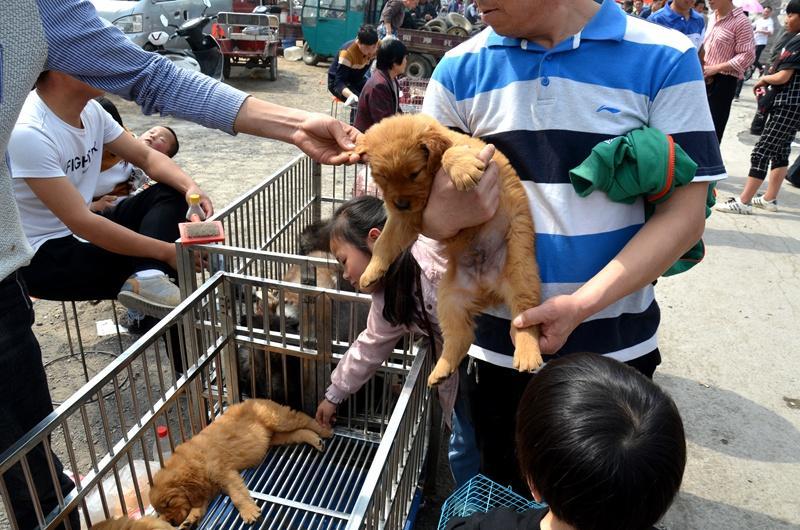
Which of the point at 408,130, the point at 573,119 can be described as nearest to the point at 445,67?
the point at 408,130

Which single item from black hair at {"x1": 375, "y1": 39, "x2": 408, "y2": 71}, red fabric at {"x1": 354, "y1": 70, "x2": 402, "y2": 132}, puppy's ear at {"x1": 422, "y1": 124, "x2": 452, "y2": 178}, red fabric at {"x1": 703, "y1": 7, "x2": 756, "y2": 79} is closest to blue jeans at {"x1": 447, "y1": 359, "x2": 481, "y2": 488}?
puppy's ear at {"x1": 422, "y1": 124, "x2": 452, "y2": 178}

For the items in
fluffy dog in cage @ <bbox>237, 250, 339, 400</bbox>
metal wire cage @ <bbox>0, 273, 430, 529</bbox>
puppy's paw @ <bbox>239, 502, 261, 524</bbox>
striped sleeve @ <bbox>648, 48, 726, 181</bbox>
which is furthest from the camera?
fluffy dog in cage @ <bbox>237, 250, 339, 400</bbox>

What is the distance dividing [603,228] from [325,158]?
969 mm

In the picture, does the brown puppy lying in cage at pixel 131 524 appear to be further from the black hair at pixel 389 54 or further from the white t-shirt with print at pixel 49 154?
the black hair at pixel 389 54

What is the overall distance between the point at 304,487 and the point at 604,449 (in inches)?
64.4

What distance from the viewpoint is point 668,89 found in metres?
1.47

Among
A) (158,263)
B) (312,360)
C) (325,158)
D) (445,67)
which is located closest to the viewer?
(445,67)

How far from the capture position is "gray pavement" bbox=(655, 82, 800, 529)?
2980 millimetres

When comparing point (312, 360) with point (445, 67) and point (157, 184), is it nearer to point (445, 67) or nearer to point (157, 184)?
point (445, 67)

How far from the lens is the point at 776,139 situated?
6305 mm

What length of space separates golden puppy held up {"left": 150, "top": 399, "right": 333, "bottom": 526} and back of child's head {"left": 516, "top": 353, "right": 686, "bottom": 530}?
1445mm

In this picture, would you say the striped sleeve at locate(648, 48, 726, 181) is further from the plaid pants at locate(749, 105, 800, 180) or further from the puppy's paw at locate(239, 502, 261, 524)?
the plaid pants at locate(749, 105, 800, 180)

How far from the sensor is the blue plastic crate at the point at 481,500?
166 cm

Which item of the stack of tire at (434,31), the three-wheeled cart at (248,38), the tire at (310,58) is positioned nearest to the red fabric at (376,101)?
the stack of tire at (434,31)
